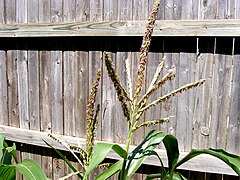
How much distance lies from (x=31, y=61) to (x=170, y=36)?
1.02m

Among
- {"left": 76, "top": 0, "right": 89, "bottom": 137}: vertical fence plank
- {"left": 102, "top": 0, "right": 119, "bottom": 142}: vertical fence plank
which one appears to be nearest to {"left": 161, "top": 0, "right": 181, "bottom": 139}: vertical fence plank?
{"left": 102, "top": 0, "right": 119, "bottom": 142}: vertical fence plank

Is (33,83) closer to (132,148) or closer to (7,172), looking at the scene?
(132,148)

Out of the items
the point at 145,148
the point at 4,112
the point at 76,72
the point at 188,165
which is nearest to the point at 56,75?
the point at 76,72

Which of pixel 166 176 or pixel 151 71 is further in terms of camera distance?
pixel 151 71

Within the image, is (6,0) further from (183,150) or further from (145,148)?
(145,148)

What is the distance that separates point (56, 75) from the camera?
2.22 metres

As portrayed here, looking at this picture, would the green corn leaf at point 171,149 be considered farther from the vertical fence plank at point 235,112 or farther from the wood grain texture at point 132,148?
the vertical fence plank at point 235,112

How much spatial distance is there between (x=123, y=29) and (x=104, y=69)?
0.94ft

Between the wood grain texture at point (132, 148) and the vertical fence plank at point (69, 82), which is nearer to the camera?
the wood grain texture at point (132, 148)

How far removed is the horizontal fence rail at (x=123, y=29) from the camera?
169cm

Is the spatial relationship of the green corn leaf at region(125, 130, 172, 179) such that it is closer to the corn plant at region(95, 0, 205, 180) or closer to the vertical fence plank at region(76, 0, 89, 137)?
the corn plant at region(95, 0, 205, 180)

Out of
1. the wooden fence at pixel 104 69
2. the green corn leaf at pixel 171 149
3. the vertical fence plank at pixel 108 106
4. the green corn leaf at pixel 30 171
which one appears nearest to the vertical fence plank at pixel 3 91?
the wooden fence at pixel 104 69

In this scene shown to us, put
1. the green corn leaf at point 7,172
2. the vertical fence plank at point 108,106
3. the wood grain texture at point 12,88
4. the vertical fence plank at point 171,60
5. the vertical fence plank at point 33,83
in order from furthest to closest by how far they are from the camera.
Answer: the wood grain texture at point 12,88, the vertical fence plank at point 33,83, the vertical fence plank at point 108,106, the vertical fence plank at point 171,60, the green corn leaf at point 7,172

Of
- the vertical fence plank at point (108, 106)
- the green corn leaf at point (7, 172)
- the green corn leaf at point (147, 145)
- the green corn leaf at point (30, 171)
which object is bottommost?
the vertical fence plank at point (108, 106)
